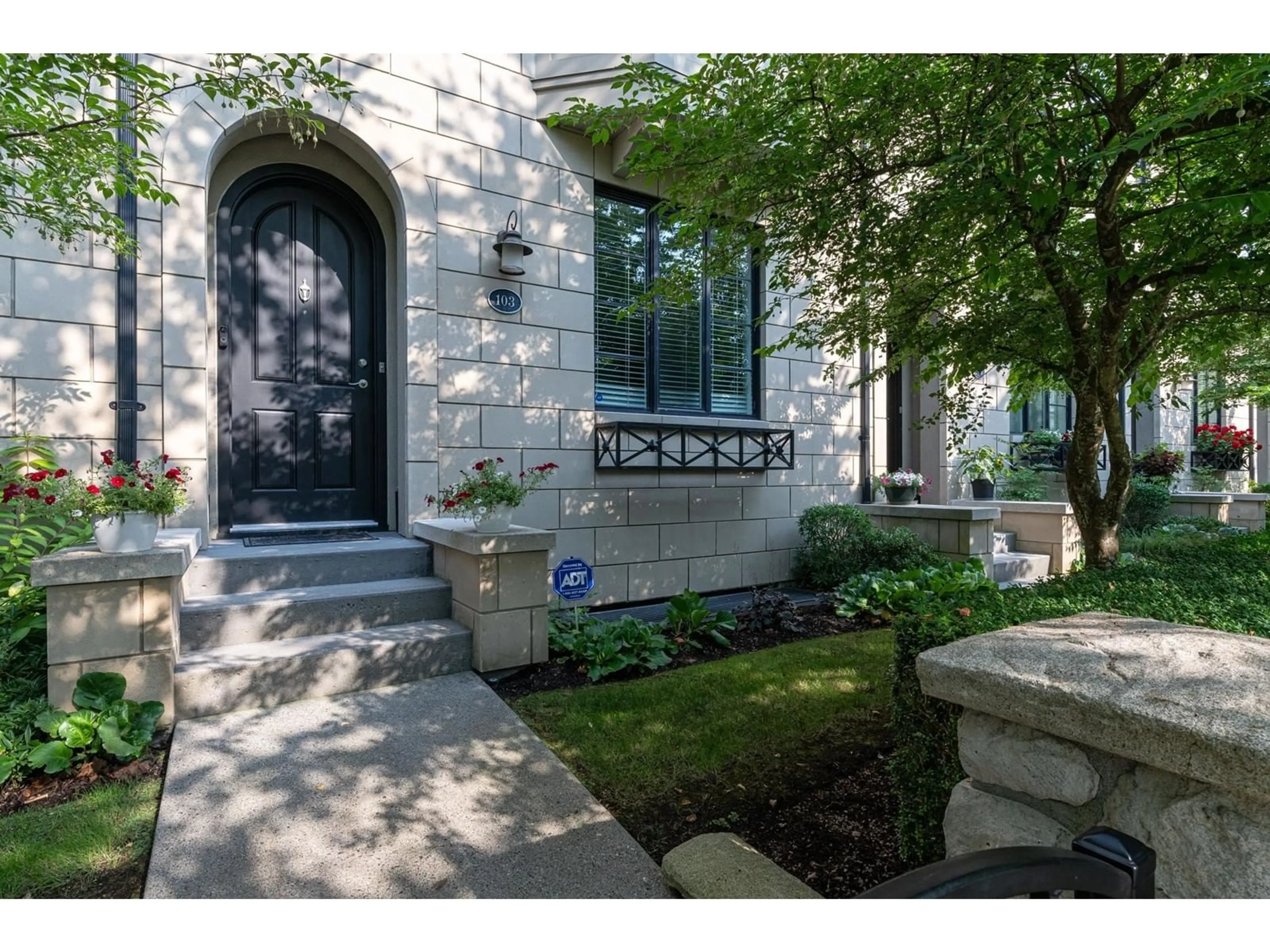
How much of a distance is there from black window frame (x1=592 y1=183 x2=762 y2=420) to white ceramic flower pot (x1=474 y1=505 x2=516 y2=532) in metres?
1.91

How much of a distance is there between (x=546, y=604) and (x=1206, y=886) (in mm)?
3224

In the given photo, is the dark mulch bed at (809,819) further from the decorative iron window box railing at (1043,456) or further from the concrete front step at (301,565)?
the decorative iron window box railing at (1043,456)

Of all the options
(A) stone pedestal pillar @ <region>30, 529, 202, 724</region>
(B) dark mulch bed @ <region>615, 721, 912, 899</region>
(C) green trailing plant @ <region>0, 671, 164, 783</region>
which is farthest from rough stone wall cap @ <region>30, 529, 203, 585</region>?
(B) dark mulch bed @ <region>615, 721, 912, 899</region>

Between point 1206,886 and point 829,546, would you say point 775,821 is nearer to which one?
point 1206,886

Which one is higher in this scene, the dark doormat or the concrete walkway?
the dark doormat

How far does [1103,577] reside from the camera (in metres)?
2.99

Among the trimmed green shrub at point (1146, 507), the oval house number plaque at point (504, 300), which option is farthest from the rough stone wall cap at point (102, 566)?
the trimmed green shrub at point (1146, 507)

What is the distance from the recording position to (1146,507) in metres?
8.46

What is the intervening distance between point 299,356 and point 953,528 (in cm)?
594

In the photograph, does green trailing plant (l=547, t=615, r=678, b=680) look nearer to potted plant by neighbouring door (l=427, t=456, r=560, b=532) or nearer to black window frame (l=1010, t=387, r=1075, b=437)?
potted plant by neighbouring door (l=427, t=456, r=560, b=532)

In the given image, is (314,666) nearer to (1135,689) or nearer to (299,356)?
(299,356)

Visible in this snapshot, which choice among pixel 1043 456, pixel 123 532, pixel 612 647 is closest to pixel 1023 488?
pixel 1043 456

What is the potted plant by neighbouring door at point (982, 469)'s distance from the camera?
7.97 m

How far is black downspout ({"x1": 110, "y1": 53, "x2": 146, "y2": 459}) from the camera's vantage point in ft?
12.9
